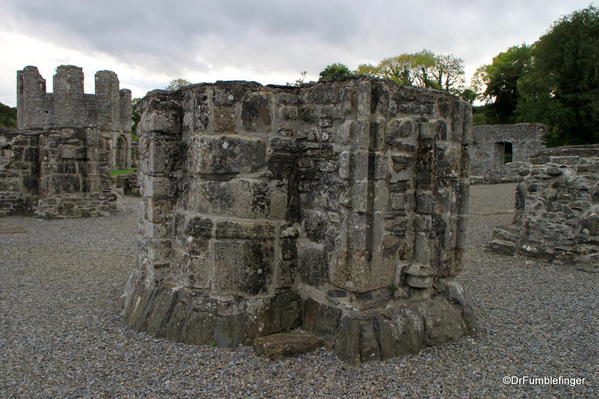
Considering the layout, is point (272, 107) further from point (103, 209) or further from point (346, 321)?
point (103, 209)

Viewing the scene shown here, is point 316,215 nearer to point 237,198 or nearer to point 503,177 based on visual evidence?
point 237,198

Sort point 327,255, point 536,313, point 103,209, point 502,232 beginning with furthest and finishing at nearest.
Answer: point 103,209 < point 502,232 < point 536,313 < point 327,255

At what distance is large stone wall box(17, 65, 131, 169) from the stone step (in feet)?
94.1

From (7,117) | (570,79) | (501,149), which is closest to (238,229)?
(501,149)

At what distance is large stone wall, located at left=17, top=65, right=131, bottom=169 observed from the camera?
99.8 feet

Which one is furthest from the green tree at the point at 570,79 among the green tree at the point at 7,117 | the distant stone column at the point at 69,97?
the green tree at the point at 7,117

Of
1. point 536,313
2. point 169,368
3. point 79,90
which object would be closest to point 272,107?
point 169,368

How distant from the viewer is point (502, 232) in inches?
347

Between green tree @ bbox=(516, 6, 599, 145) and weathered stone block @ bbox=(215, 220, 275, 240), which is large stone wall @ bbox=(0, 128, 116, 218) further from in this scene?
green tree @ bbox=(516, 6, 599, 145)

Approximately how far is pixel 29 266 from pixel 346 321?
5.70m

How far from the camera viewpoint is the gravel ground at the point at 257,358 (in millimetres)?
3174

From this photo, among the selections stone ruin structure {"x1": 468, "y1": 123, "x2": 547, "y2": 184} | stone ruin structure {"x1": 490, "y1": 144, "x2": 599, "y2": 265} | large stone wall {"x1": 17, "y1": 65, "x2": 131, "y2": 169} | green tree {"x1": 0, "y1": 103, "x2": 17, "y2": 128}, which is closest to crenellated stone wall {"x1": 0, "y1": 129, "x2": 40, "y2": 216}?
stone ruin structure {"x1": 490, "y1": 144, "x2": 599, "y2": 265}

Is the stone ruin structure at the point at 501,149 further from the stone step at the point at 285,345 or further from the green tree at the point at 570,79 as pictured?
the stone step at the point at 285,345

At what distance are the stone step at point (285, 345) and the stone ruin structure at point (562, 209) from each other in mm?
5888
